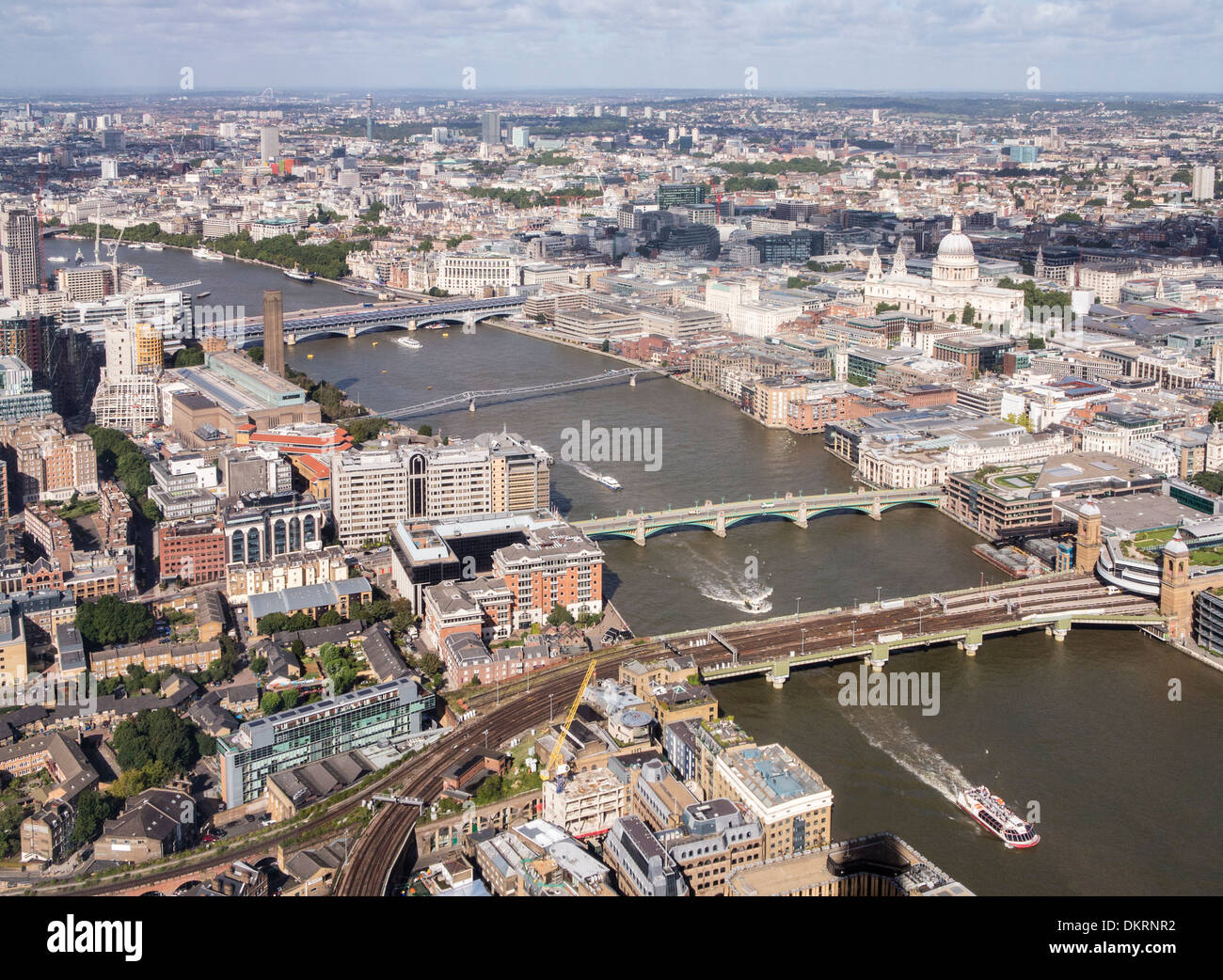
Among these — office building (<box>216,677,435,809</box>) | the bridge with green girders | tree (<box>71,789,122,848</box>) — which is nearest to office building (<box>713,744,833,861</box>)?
the bridge with green girders

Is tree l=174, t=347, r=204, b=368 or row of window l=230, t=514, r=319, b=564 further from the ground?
tree l=174, t=347, r=204, b=368

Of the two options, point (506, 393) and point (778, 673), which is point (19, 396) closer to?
point (506, 393)

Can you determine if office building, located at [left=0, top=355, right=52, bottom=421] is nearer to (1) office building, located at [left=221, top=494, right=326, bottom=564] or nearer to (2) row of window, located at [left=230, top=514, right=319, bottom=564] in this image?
(1) office building, located at [left=221, top=494, right=326, bottom=564]

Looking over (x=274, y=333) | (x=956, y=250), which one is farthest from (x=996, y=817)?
(x=956, y=250)

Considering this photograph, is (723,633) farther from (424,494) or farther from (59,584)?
(59,584)

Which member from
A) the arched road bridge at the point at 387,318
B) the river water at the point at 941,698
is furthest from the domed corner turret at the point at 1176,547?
the arched road bridge at the point at 387,318

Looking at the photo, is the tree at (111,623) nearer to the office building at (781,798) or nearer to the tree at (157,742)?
the tree at (157,742)
